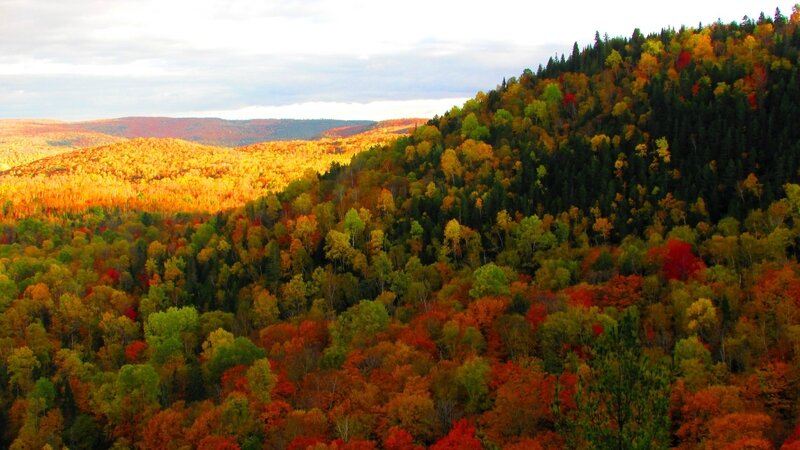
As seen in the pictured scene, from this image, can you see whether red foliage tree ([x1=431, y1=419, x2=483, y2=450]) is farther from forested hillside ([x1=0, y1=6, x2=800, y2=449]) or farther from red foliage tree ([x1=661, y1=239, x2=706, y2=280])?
red foliage tree ([x1=661, y1=239, x2=706, y2=280])

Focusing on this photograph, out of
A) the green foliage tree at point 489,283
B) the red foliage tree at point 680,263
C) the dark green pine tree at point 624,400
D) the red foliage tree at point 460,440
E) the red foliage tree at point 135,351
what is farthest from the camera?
the red foliage tree at point 135,351

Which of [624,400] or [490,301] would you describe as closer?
[624,400]

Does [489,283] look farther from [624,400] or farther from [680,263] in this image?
[624,400]

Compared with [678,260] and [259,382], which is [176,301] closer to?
[259,382]

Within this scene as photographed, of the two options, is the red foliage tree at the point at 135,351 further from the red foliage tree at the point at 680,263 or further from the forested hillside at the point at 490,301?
the red foliage tree at the point at 680,263

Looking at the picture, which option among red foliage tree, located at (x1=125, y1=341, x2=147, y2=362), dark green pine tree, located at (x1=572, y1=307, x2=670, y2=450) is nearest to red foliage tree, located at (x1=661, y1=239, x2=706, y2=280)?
dark green pine tree, located at (x1=572, y1=307, x2=670, y2=450)

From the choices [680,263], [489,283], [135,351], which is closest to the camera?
[680,263]

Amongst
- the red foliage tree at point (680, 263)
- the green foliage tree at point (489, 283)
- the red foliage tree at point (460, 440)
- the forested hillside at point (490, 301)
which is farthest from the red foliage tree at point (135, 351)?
the red foliage tree at point (680, 263)

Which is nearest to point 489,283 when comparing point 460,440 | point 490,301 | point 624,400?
point 490,301
